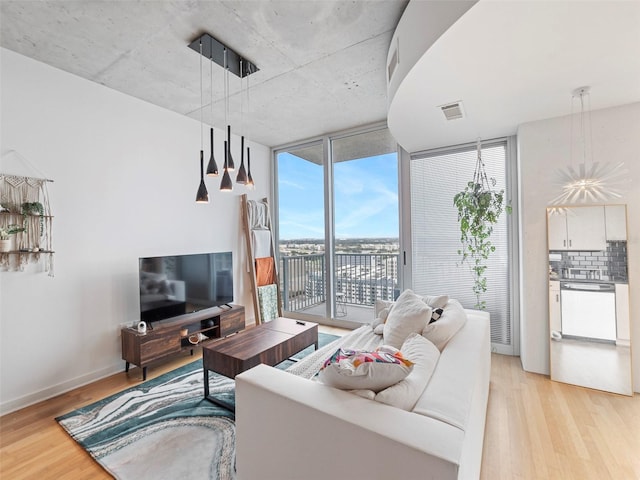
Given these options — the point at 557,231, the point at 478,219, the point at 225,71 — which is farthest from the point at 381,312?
the point at 225,71

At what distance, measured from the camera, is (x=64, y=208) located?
2564mm

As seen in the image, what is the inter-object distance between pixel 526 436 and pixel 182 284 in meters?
3.22

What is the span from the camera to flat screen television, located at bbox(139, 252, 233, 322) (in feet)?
9.43

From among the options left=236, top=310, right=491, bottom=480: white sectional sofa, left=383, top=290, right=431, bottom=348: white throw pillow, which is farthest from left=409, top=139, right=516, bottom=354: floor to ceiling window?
left=236, top=310, right=491, bottom=480: white sectional sofa

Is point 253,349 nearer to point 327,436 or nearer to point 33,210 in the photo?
point 327,436

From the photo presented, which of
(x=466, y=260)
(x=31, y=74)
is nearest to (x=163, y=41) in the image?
(x=31, y=74)

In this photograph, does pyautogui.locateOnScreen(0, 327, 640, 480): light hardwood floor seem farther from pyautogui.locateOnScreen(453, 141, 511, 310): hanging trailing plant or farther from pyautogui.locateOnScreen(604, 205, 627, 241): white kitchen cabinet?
pyautogui.locateOnScreen(604, 205, 627, 241): white kitchen cabinet

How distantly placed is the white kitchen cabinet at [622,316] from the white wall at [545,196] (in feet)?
0.12

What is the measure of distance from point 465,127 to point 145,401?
12.5ft

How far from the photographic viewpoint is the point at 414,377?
137 centimetres

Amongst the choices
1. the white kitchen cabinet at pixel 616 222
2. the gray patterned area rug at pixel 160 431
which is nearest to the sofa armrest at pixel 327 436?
the gray patterned area rug at pixel 160 431

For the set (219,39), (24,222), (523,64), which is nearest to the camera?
(523,64)

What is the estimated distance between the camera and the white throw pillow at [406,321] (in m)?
1.99

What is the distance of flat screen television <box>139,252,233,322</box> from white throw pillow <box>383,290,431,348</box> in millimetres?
2204
